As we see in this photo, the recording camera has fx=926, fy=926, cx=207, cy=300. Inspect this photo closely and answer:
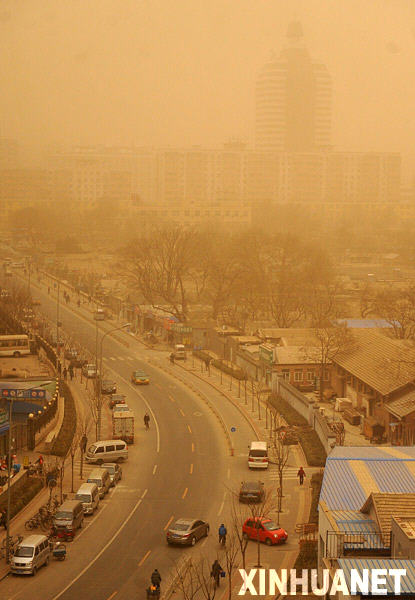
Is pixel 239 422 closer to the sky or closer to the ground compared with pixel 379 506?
closer to the ground

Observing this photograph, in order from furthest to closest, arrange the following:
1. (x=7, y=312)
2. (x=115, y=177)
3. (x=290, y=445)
Result: 1. (x=115, y=177)
2. (x=7, y=312)
3. (x=290, y=445)

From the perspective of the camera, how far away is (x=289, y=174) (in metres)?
129

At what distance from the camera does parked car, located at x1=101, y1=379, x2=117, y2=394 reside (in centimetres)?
2658

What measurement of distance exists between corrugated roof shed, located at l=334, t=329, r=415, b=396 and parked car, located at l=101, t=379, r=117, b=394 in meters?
6.46

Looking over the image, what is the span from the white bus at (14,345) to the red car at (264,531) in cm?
1721

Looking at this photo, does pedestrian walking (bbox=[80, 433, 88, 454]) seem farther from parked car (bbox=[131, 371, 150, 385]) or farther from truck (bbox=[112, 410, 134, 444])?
parked car (bbox=[131, 371, 150, 385])

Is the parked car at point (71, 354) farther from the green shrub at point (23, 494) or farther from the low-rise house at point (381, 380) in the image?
the green shrub at point (23, 494)

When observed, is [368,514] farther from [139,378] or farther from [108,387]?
[139,378]

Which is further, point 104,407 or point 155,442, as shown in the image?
point 104,407

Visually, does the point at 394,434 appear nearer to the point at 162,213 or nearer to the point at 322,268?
the point at 322,268

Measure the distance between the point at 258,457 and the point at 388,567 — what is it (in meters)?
10.5

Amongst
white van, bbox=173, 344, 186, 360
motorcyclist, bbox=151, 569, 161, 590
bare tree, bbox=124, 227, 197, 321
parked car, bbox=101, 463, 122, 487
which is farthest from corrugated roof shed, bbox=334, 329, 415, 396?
bare tree, bbox=124, 227, 197, 321

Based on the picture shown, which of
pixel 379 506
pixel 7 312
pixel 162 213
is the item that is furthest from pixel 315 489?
pixel 162 213

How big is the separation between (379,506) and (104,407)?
15.1 m
